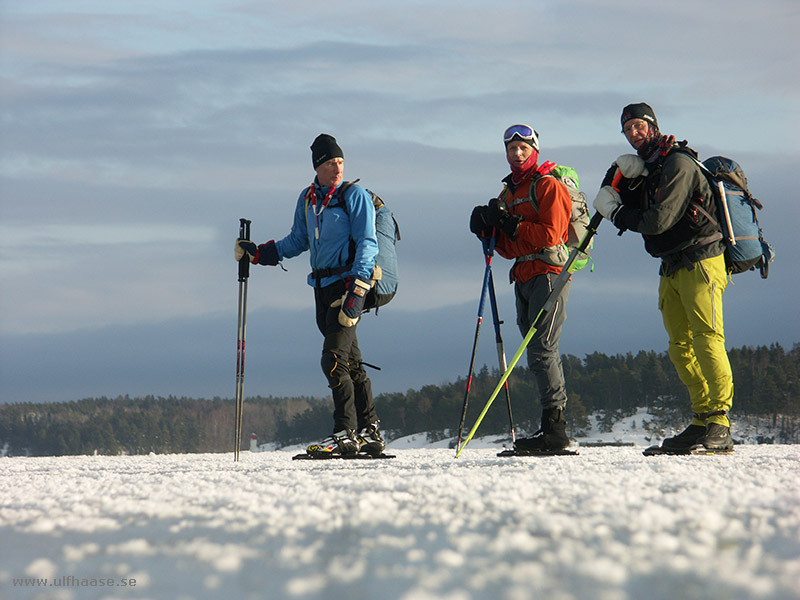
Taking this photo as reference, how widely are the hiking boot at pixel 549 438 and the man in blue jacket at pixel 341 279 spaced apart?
1.54 metres

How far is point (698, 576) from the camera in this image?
193 centimetres

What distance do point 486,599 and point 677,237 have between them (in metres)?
4.58

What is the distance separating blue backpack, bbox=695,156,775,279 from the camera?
5734 mm

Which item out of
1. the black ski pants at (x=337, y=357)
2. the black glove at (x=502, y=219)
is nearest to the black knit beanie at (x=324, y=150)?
the black ski pants at (x=337, y=357)

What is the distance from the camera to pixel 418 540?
2354mm

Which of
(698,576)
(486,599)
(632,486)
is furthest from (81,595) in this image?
(632,486)

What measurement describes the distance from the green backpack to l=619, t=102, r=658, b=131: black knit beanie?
0.73 m

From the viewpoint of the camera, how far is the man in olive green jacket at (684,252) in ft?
18.3

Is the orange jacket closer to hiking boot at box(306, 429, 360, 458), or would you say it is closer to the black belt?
the black belt

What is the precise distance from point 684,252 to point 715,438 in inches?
58.7

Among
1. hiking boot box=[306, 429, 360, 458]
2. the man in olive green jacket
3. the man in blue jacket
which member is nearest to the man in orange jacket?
the man in olive green jacket

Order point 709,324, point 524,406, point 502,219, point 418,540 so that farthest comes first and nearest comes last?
point 524,406 → point 502,219 → point 709,324 → point 418,540

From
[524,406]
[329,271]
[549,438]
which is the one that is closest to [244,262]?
[329,271]

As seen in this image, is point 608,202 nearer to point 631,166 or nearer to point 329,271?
point 631,166
